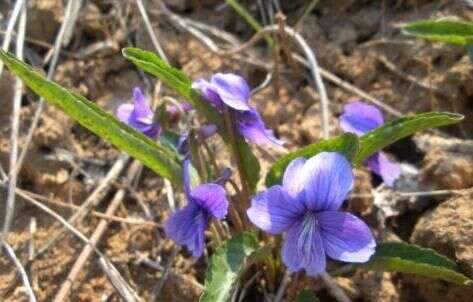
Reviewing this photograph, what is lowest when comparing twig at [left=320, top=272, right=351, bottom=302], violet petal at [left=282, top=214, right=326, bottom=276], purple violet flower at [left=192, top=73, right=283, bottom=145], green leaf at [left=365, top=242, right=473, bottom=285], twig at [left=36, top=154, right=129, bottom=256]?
twig at [left=320, top=272, right=351, bottom=302]

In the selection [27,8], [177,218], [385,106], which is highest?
[27,8]

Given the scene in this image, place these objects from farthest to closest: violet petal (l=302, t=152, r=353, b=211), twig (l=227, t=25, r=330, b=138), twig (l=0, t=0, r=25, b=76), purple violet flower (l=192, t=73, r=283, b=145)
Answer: twig (l=227, t=25, r=330, b=138) → twig (l=0, t=0, r=25, b=76) → purple violet flower (l=192, t=73, r=283, b=145) → violet petal (l=302, t=152, r=353, b=211)

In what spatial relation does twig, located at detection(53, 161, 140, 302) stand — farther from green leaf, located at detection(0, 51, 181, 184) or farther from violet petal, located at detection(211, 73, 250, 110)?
violet petal, located at detection(211, 73, 250, 110)

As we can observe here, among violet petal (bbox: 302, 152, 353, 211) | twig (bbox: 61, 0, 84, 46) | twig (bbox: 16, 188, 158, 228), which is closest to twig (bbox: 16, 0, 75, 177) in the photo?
twig (bbox: 61, 0, 84, 46)

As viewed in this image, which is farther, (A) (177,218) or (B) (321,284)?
(B) (321,284)

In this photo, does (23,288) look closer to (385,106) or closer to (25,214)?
(25,214)

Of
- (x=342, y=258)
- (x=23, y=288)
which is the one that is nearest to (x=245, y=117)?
(x=342, y=258)

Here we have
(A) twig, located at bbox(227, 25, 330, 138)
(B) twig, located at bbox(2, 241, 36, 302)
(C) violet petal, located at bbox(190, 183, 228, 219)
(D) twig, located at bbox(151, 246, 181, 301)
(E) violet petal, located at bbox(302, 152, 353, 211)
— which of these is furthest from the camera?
(A) twig, located at bbox(227, 25, 330, 138)
